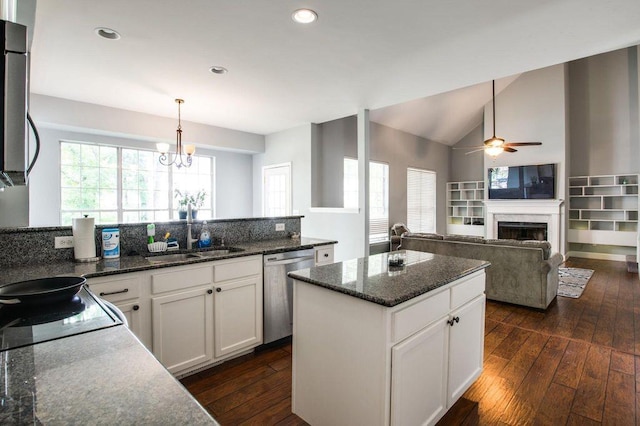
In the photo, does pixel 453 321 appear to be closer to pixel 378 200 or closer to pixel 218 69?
pixel 218 69

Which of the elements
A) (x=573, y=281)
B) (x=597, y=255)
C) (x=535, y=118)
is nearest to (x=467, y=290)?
(x=573, y=281)

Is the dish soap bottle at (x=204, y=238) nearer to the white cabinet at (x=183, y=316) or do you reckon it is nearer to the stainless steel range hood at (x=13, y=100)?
the white cabinet at (x=183, y=316)

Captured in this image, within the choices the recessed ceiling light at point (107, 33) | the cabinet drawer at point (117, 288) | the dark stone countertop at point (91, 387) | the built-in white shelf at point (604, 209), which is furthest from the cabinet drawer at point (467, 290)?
the built-in white shelf at point (604, 209)

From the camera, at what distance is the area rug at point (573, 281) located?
180 inches

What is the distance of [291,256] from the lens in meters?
2.99

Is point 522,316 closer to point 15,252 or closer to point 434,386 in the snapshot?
point 434,386

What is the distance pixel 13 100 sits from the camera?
0.69 meters

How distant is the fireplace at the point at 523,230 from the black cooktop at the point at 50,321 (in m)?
8.25

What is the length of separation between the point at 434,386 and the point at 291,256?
1607 mm

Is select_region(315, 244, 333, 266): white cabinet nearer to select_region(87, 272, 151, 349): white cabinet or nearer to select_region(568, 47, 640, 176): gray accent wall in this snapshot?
select_region(87, 272, 151, 349): white cabinet

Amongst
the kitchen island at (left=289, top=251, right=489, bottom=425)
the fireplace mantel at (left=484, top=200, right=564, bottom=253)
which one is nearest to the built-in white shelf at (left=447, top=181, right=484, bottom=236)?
the fireplace mantel at (left=484, top=200, right=564, bottom=253)

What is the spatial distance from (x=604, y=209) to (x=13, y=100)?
9.39 m

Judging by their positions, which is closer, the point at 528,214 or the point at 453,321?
the point at 453,321

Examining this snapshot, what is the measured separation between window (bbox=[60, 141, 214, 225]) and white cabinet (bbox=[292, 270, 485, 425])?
4.74 meters
